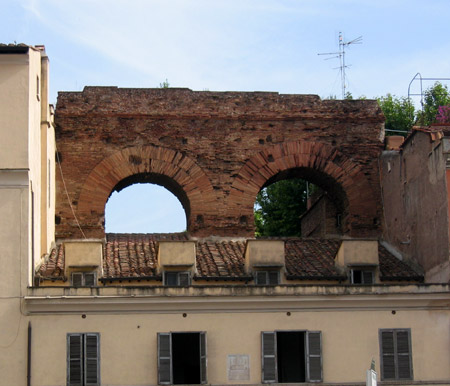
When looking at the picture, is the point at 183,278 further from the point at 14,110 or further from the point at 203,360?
the point at 14,110

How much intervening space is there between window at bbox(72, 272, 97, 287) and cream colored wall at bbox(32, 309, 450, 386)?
4.89 ft

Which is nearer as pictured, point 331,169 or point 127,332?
point 127,332

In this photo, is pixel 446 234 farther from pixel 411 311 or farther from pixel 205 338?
pixel 205 338

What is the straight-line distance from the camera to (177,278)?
2898 centimetres

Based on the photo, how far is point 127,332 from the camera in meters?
27.4

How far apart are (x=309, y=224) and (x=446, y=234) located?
33.2 ft

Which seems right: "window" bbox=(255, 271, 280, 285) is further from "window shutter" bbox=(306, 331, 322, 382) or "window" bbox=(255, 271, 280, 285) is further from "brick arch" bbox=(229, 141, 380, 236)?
"brick arch" bbox=(229, 141, 380, 236)

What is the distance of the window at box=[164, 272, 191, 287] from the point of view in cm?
2895

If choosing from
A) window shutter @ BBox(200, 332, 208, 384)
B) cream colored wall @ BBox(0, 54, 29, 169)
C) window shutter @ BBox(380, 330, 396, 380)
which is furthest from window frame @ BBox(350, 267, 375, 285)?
cream colored wall @ BBox(0, 54, 29, 169)

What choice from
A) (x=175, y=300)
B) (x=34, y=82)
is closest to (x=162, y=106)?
(x=34, y=82)

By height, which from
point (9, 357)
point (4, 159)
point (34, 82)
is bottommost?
point (9, 357)

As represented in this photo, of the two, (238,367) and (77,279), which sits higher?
(77,279)

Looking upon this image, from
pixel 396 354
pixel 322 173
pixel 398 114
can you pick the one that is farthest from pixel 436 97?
pixel 396 354

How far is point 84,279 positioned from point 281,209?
17.4 metres
